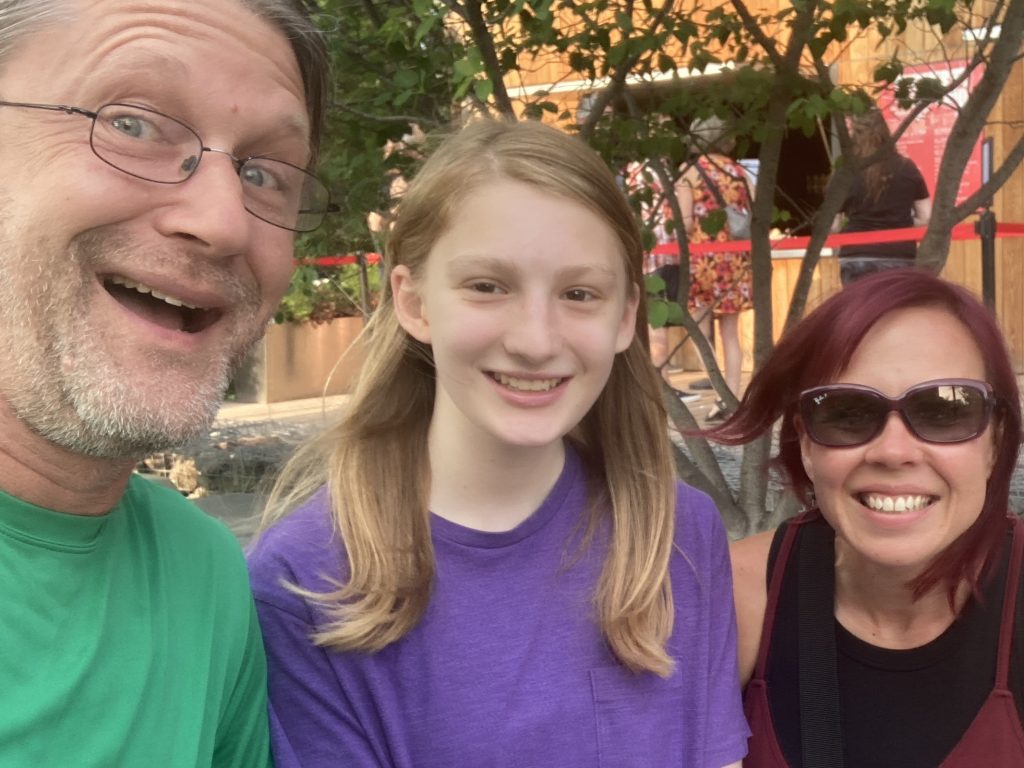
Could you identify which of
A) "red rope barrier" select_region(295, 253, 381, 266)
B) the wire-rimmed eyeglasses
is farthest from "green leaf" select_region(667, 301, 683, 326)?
"red rope barrier" select_region(295, 253, 381, 266)

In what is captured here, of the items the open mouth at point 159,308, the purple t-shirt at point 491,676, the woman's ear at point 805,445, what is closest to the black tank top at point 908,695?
the purple t-shirt at point 491,676

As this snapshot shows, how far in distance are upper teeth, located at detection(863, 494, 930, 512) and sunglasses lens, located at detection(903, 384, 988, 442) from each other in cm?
11

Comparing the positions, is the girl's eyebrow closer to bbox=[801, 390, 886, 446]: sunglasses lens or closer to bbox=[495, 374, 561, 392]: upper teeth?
bbox=[495, 374, 561, 392]: upper teeth

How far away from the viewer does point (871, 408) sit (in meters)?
2.02

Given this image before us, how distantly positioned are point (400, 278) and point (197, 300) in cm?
63

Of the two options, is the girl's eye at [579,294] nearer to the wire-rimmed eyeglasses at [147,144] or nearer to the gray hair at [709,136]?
the wire-rimmed eyeglasses at [147,144]

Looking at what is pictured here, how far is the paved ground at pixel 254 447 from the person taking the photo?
528 cm

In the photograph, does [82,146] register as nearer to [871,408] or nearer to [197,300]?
[197,300]

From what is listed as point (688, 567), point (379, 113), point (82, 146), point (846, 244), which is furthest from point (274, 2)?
point (846, 244)

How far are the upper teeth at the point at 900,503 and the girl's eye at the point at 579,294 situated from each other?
2.16 feet

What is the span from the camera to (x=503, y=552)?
1.91m

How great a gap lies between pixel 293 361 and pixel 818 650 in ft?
28.7

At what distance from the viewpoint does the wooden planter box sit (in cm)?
1020

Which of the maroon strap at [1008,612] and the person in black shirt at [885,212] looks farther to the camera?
the person in black shirt at [885,212]
